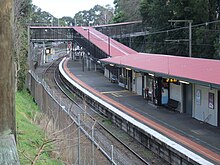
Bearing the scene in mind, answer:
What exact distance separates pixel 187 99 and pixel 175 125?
3.25 m

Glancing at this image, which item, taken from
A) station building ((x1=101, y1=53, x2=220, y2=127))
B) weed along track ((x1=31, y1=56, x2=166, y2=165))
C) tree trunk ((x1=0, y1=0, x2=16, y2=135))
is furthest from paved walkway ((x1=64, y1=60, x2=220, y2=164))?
tree trunk ((x1=0, y1=0, x2=16, y2=135))

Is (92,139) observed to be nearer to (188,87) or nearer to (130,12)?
(188,87)

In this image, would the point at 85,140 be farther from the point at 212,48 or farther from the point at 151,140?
the point at 212,48

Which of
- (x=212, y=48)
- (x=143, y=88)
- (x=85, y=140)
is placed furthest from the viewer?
(x=212, y=48)

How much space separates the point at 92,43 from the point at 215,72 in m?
27.6

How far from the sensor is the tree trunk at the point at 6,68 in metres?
2.99

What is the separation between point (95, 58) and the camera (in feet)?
142

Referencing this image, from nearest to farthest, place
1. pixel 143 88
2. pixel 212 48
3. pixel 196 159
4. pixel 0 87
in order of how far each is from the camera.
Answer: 1. pixel 0 87
2. pixel 196 159
3. pixel 143 88
4. pixel 212 48

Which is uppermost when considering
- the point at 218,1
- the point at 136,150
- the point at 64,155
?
the point at 218,1

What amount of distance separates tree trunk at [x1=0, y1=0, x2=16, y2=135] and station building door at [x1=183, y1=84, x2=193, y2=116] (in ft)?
55.4

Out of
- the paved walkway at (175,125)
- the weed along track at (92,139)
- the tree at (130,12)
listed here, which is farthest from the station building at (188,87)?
the tree at (130,12)

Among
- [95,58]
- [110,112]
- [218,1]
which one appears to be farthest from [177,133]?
[95,58]

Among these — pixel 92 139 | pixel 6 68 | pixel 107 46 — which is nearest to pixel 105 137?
pixel 92 139

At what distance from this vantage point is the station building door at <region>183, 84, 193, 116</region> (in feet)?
64.3
